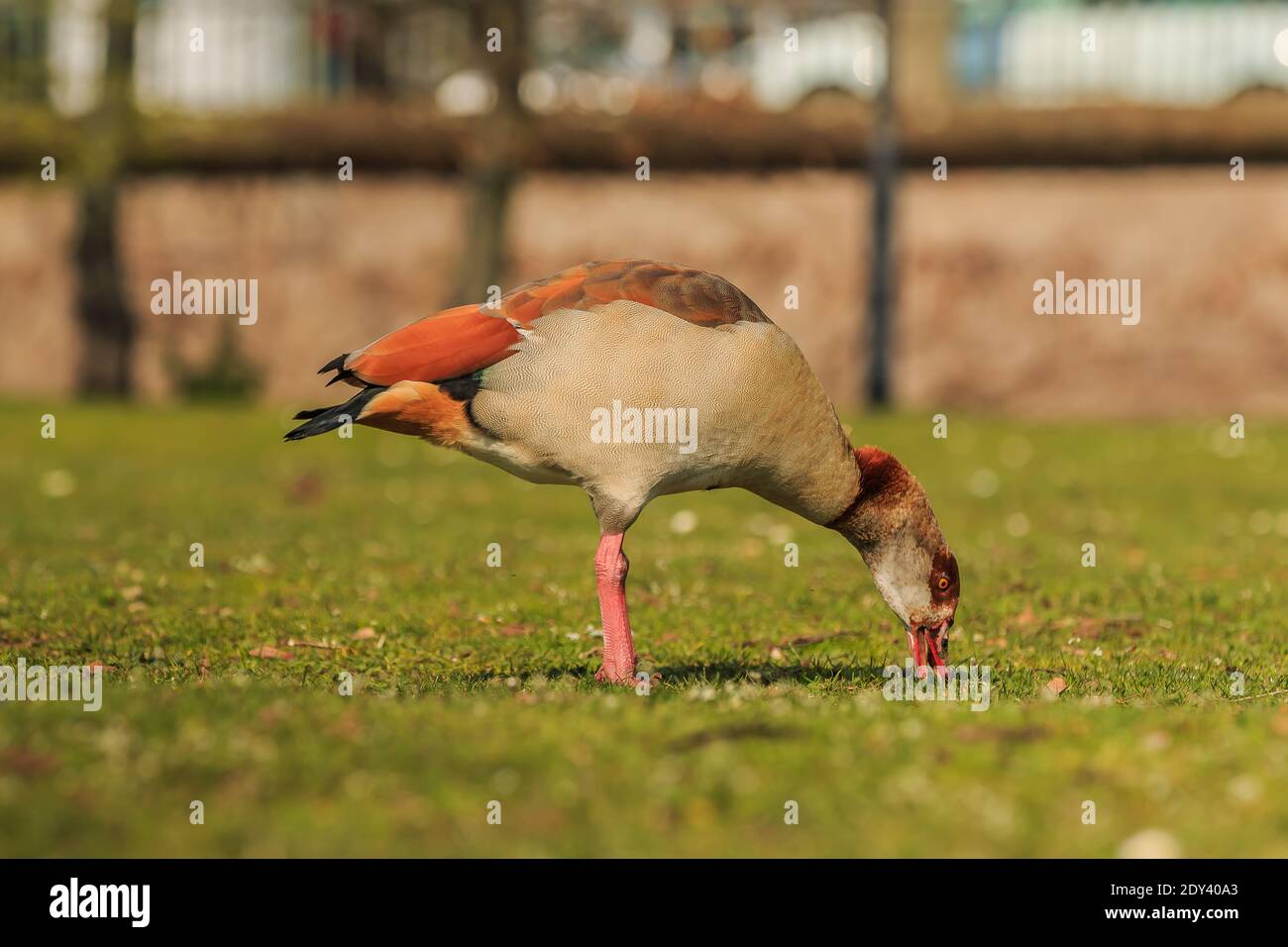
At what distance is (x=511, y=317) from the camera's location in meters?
6.55

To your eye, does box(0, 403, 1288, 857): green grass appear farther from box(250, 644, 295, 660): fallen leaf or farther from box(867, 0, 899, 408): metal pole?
box(867, 0, 899, 408): metal pole

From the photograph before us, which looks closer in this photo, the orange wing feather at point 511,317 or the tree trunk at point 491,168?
the orange wing feather at point 511,317

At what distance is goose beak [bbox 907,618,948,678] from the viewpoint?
7.04m

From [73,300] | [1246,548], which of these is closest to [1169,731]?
[1246,548]

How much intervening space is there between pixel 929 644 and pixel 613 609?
1.29 m

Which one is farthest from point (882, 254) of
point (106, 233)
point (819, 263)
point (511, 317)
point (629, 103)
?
point (511, 317)

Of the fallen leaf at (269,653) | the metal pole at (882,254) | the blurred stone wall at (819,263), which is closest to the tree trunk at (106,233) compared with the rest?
the blurred stone wall at (819,263)

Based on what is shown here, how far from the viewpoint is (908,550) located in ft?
23.1

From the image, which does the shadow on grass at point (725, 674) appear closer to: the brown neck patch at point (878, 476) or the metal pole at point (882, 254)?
the brown neck patch at point (878, 476)

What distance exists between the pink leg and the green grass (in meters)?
0.21

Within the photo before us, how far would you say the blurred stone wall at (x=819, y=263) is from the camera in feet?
72.7

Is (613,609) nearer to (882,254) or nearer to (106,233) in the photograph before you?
(882,254)

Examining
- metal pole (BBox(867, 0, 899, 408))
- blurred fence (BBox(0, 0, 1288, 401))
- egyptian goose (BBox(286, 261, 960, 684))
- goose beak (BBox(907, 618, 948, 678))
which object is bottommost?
goose beak (BBox(907, 618, 948, 678))

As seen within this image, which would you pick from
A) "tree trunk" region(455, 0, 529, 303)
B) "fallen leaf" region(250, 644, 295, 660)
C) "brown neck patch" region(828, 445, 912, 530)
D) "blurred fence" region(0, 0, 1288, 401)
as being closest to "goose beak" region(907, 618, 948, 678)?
"brown neck patch" region(828, 445, 912, 530)
